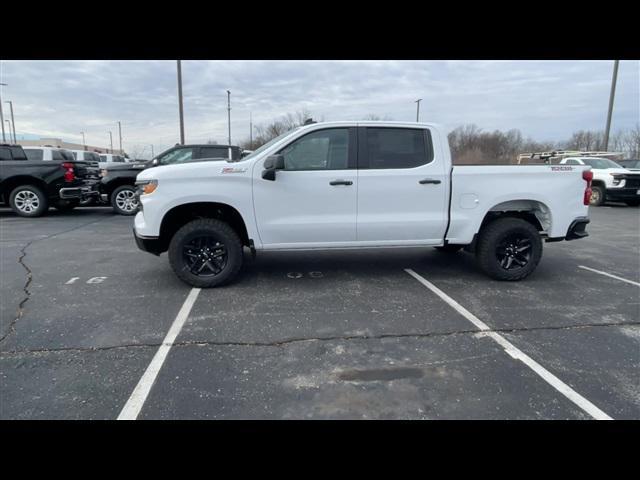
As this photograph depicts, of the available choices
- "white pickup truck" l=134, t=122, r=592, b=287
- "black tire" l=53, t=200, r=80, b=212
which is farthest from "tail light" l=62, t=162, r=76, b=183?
"white pickup truck" l=134, t=122, r=592, b=287

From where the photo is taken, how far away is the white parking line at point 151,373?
2.40 metres

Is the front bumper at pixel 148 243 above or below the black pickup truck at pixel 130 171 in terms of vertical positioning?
below

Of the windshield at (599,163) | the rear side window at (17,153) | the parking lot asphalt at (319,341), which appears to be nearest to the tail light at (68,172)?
the rear side window at (17,153)

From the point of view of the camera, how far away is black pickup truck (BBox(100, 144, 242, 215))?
10391 mm

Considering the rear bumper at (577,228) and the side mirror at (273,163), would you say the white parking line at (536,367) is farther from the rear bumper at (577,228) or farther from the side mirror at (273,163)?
the side mirror at (273,163)

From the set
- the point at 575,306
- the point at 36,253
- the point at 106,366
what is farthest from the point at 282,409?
the point at 36,253

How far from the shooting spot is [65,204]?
10.5 m

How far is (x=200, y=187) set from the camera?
430cm

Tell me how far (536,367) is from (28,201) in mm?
12029

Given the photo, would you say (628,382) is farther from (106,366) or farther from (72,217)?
(72,217)

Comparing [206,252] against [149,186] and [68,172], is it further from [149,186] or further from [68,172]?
[68,172]

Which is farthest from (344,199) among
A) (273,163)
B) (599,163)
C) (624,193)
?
(599,163)

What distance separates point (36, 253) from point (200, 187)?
4.05 m

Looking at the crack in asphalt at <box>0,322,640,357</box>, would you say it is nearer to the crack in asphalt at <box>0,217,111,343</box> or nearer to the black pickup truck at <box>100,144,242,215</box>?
the crack in asphalt at <box>0,217,111,343</box>
